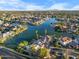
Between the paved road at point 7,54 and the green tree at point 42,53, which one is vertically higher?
the green tree at point 42,53

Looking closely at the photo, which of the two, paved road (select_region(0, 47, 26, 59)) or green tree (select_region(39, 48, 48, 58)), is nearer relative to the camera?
green tree (select_region(39, 48, 48, 58))

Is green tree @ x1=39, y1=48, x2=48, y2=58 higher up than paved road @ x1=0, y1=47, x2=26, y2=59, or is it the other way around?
green tree @ x1=39, y1=48, x2=48, y2=58

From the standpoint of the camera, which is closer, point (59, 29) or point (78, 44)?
point (78, 44)

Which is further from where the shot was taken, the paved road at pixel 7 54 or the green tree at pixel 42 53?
the paved road at pixel 7 54

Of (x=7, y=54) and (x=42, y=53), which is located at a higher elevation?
(x=42, y=53)

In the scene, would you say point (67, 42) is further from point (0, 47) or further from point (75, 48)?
point (0, 47)

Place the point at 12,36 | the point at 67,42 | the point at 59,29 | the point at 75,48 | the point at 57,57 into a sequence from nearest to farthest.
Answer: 1. the point at 57,57
2. the point at 75,48
3. the point at 67,42
4. the point at 12,36
5. the point at 59,29

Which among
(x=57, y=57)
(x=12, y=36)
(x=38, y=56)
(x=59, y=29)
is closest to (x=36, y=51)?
(x=38, y=56)

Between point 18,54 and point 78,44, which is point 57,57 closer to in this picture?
point 18,54

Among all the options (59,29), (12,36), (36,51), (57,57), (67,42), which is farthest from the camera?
(59,29)
